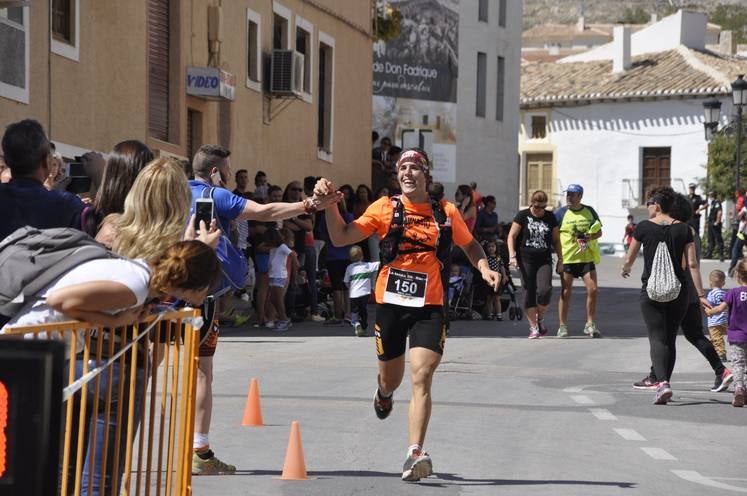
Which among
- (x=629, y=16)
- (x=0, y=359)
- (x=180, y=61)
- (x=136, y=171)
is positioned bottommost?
(x=0, y=359)

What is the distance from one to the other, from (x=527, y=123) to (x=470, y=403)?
69792 millimetres

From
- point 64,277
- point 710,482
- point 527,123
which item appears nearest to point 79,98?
point 710,482

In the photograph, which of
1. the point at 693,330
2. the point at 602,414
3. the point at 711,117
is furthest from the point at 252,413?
the point at 711,117

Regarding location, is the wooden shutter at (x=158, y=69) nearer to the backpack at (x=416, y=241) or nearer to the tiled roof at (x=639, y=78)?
the backpack at (x=416, y=241)

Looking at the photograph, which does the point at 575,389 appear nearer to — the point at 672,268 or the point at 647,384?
the point at 647,384

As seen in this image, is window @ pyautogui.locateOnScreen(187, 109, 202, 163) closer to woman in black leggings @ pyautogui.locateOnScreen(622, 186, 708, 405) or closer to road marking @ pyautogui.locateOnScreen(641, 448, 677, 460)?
woman in black leggings @ pyautogui.locateOnScreen(622, 186, 708, 405)

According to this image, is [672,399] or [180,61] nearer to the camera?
[672,399]

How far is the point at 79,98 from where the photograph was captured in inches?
810

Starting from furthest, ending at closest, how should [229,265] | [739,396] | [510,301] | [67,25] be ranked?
1. [510,301]
2. [67,25]
3. [739,396]
4. [229,265]

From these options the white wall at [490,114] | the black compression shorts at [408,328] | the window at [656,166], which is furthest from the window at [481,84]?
the black compression shorts at [408,328]

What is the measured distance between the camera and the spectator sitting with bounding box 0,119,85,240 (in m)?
7.03

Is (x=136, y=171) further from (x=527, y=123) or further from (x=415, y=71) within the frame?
(x=527, y=123)

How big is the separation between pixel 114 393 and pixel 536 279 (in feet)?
47.3

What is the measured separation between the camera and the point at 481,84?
58250 millimetres
